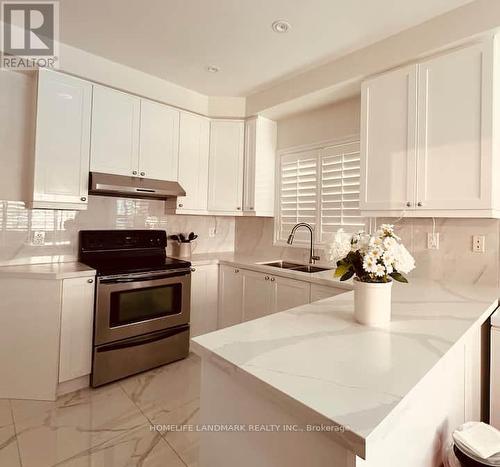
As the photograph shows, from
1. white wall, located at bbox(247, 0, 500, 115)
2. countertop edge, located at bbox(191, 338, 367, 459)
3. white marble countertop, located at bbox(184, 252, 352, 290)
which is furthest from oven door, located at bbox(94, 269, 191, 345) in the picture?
white wall, located at bbox(247, 0, 500, 115)

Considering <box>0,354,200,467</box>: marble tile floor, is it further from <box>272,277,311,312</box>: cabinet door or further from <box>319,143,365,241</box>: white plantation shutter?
<box>319,143,365,241</box>: white plantation shutter

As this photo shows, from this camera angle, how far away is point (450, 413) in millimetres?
1153

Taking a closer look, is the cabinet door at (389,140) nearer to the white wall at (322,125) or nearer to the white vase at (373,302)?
the white wall at (322,125)

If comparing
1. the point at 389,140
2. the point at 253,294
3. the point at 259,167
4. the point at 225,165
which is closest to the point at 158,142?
the point at 225,165

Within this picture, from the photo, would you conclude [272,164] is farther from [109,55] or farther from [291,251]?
[109,55]

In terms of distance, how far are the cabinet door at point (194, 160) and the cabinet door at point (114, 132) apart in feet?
1.57

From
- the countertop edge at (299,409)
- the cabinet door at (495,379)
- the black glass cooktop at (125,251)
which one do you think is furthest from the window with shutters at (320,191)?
the countertop edge at (299,409)

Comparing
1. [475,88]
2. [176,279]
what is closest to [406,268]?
[475,88]

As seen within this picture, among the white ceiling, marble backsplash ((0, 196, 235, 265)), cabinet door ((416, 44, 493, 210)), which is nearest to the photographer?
cabinet door ((416, 44, 493, 210))

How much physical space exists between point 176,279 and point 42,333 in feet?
3.35

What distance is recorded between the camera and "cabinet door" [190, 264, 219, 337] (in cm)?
298

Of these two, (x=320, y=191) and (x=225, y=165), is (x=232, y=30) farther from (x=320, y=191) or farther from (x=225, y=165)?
(x=320, y=191)

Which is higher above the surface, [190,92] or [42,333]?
[190,92]

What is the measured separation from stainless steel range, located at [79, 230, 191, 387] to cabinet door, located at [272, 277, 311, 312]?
0.81 metres
